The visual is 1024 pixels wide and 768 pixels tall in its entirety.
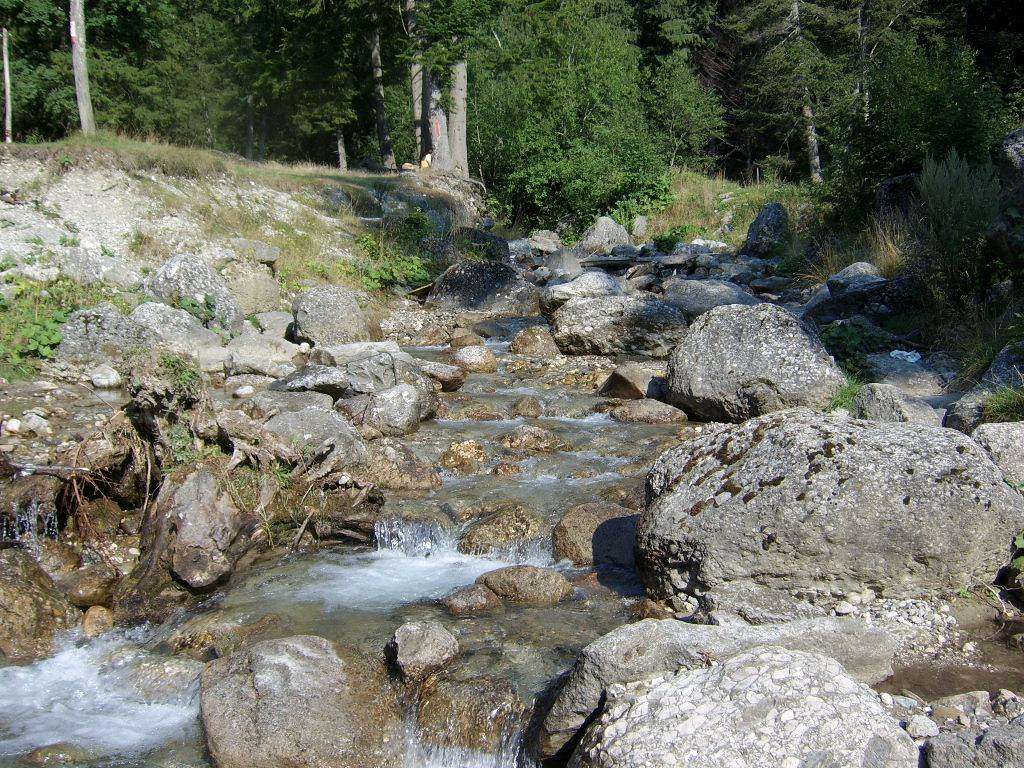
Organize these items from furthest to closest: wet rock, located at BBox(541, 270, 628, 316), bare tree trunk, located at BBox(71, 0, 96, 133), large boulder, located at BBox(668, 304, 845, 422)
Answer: bare tree trunk, located at BBox(71, 0, 96, 133)
wet rock, located at BBox(541, 270, 628, 316)
large boulder, located at BBox(668, 304, 845, 422)

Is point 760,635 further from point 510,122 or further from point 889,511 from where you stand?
A: point 510,122

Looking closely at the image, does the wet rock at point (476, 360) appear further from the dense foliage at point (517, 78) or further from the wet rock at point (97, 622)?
the dense foliage at point (517, 78)

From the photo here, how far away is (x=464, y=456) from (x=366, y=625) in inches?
113

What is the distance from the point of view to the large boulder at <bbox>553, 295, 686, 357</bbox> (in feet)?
37.6

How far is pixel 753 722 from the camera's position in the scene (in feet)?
10.2

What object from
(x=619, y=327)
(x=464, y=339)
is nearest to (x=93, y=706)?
(x=619, y=327)

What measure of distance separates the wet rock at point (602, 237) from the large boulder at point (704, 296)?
7.83m

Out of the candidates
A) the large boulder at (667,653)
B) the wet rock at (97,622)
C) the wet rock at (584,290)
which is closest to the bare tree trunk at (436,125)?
the wet rock at (584,290)

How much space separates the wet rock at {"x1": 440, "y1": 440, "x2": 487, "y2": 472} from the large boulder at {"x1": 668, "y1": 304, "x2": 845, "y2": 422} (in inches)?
96.4

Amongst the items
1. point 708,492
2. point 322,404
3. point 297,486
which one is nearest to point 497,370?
point 322,404

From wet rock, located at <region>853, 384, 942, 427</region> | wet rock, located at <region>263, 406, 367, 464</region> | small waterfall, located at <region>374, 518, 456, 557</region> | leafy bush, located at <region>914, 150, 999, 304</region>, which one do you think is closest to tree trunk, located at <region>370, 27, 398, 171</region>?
leafy bush, located at <region>914, 150, 999, 304</region>

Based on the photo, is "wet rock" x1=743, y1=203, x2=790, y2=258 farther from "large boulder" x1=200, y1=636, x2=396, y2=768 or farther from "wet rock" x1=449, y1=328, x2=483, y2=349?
"large boulder" x1=200, y1=636, x2=396, y2=768

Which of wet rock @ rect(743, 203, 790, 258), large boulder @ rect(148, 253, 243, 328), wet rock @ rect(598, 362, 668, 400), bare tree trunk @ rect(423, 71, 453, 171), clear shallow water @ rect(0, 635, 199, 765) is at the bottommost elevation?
clear shallow water @ rect(0, 635, 199, 765)

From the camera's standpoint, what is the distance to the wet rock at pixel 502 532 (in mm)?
5988
